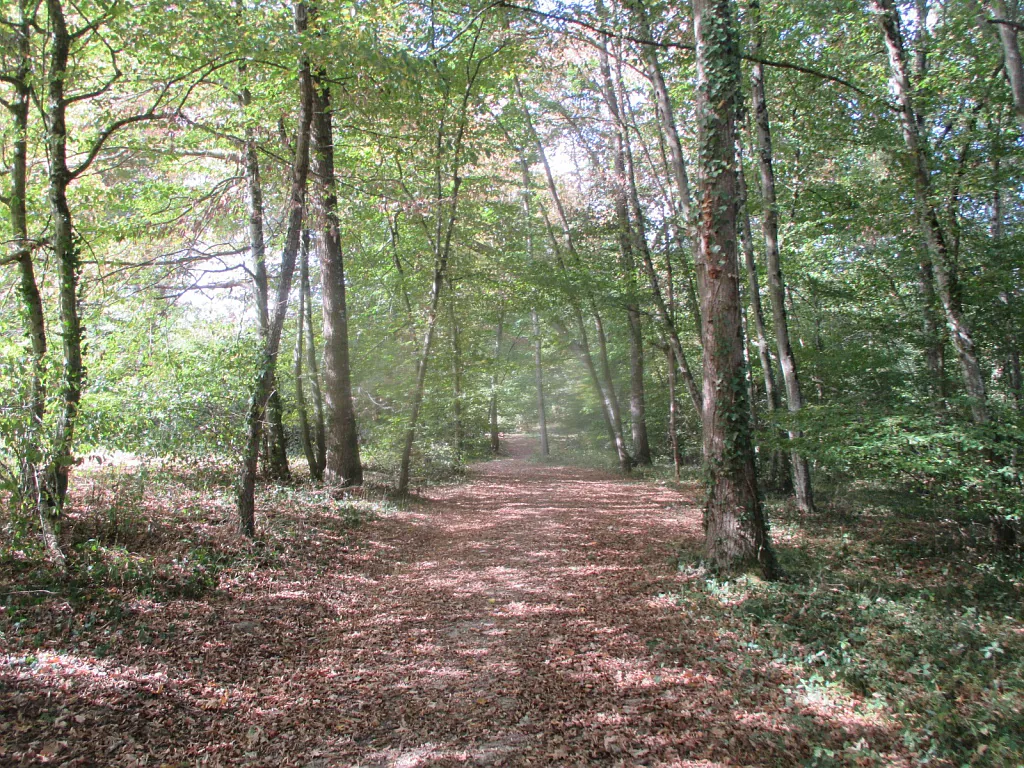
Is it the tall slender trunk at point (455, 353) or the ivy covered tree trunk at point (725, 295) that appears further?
the tall slender trunk at point (455, 353)

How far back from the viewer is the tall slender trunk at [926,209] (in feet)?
24.0

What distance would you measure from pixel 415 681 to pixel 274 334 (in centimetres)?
476

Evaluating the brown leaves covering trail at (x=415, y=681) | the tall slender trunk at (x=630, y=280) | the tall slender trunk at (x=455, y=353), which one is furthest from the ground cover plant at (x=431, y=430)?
the tall slender trunk at (x=455, y=353)

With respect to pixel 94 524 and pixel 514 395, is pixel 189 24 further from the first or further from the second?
pixel 514 395

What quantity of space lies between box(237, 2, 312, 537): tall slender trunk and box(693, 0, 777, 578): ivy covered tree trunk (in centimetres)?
501

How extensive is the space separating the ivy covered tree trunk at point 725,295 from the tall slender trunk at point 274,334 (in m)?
5.01

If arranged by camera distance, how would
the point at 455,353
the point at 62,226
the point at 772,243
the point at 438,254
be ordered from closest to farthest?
the point at 62,226 < the point at 772,243 < the point at 438,254 < the point at 455,353

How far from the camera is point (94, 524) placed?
5.88m

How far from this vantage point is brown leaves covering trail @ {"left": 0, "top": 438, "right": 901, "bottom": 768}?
3322mm

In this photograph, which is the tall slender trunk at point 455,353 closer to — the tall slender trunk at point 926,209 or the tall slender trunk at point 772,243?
the tall slender trunk at point 772,243

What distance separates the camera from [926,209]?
7547mm

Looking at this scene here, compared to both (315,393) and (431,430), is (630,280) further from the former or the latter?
(315,393)

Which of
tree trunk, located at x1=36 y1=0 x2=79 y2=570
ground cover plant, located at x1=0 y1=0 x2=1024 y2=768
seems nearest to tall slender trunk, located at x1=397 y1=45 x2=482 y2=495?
ground cover plant, located at x1=0 y1=0 x2=1024 y2=768

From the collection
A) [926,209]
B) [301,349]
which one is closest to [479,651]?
[926,209]
